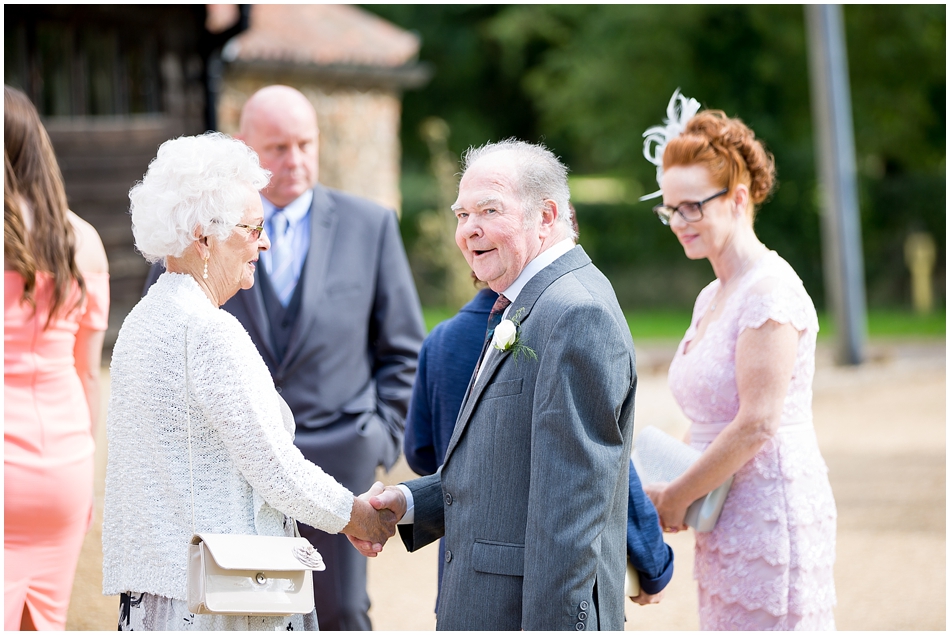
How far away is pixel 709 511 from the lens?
3250 millimetres

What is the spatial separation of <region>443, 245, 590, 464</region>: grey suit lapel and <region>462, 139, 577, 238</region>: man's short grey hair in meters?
0.13

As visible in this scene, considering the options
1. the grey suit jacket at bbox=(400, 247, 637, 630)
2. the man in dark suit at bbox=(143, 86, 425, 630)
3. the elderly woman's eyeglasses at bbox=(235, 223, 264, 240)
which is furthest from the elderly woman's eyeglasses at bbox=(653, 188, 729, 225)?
the elderly woman's eyeglasses at bbox=(235, 223, 264, 240)

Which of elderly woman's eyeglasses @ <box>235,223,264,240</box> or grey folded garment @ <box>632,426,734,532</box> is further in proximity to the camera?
grey folded garment @ <box>632,426,734,532</box>

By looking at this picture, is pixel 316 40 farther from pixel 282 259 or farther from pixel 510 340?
pixel 510 340

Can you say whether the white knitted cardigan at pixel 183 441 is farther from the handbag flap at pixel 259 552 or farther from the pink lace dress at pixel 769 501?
the pink lace dress at pixel 769 501

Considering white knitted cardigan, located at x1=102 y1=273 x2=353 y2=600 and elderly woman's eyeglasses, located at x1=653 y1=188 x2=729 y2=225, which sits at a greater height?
elderly woman's eyeglasses, located at x1=653 y1=188 x2=729 y2=225

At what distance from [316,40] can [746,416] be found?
16.2m

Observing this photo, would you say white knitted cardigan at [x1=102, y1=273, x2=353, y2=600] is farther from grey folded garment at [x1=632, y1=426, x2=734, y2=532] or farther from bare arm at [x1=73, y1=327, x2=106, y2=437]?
grey folded garment at [x1=632, y1=426, x2=734, y2=532]

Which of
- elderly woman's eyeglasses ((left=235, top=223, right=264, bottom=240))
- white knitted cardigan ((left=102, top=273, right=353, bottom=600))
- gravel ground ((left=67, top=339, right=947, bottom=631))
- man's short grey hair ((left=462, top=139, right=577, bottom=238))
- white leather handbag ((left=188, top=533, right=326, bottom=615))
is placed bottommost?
gravel ground ((left=67, top=339, right=947, bottom=631))

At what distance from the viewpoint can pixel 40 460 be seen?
3271 millimetres

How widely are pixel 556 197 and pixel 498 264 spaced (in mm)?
237

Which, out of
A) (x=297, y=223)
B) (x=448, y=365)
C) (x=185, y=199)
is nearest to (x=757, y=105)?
(x=297, y=223)

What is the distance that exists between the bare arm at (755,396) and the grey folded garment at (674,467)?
83 mm

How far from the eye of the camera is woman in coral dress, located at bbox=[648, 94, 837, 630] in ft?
10.3
